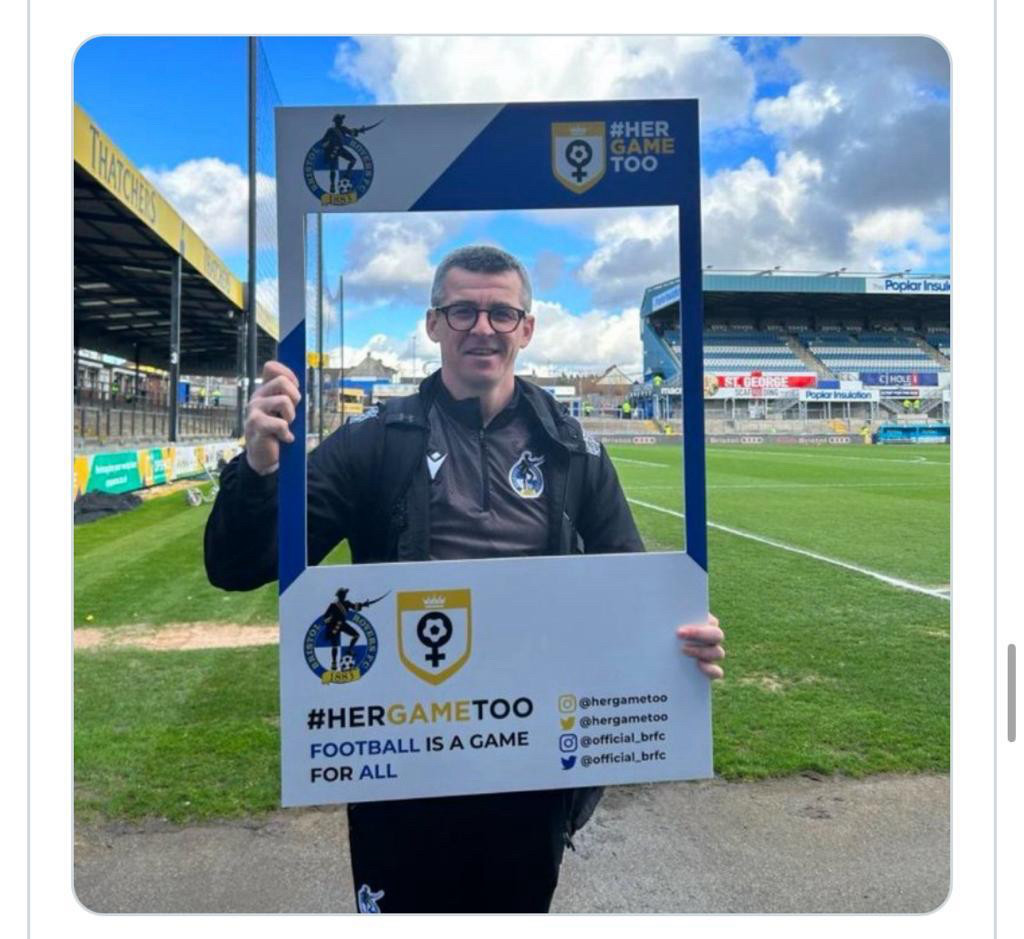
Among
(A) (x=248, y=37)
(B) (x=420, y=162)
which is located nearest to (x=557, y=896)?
(B) (x=420, y=162)

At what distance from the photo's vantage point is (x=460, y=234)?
122 cm

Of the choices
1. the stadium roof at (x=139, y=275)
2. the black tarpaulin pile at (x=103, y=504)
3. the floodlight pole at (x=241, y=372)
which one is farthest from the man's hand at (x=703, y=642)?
the black tarpaulin pile at (x=103, y=504)

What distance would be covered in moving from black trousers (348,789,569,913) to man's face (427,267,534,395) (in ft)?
2.47

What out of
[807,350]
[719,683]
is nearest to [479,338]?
[719,683]

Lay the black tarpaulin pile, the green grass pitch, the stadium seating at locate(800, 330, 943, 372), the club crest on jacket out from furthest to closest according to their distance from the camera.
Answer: the stadium seating at locate(800, 330, 943, 372) < the black tarpaulin pile < the green grass pitch < the club crest on jacket

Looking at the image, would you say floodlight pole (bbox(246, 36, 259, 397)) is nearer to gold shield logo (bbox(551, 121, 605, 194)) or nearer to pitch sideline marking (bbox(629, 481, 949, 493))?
gold shield logo (bbox(551, 121, 605, 194))

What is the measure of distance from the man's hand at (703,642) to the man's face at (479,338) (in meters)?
0.50

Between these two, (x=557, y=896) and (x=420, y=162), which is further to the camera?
(x=557, y=896)

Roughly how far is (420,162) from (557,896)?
1.60m

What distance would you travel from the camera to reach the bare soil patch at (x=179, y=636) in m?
3.86

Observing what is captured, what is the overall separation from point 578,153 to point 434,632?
2.55 feet

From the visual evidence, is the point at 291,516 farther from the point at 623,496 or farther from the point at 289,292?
the point at 623,496

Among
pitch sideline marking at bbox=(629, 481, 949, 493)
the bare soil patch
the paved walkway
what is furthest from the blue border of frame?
pitch sideline marking at bbox=(629, 481, 949, 493)

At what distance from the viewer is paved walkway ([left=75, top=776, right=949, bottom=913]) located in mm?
1798
